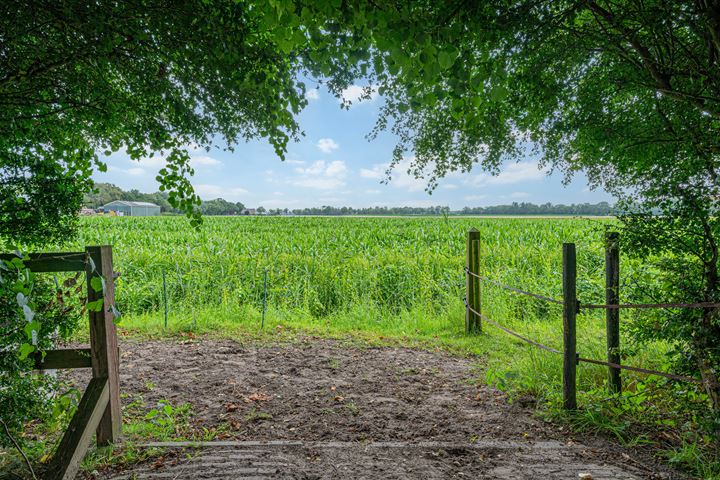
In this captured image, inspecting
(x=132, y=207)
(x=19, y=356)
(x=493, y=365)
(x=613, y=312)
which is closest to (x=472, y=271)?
(x=493, y=365)

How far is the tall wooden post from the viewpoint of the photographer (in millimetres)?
2859

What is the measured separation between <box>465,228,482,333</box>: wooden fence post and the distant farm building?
8003cm

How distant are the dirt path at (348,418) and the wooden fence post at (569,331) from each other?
0.36m

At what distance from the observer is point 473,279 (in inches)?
244

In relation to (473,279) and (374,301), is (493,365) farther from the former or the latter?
(374,301)

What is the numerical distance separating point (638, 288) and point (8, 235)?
5.06m

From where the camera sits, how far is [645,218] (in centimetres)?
314

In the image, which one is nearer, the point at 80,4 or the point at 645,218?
the point at 80,4

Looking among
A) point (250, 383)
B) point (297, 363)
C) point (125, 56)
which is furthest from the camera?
point (297, 363)

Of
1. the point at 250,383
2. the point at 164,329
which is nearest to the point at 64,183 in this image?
the point at 250,383

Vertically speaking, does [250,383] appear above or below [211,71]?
below

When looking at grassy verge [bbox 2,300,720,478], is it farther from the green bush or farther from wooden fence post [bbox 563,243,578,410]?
the green bush

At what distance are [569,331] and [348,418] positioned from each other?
2.10 metres

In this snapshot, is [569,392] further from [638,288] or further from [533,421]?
[638,288]
